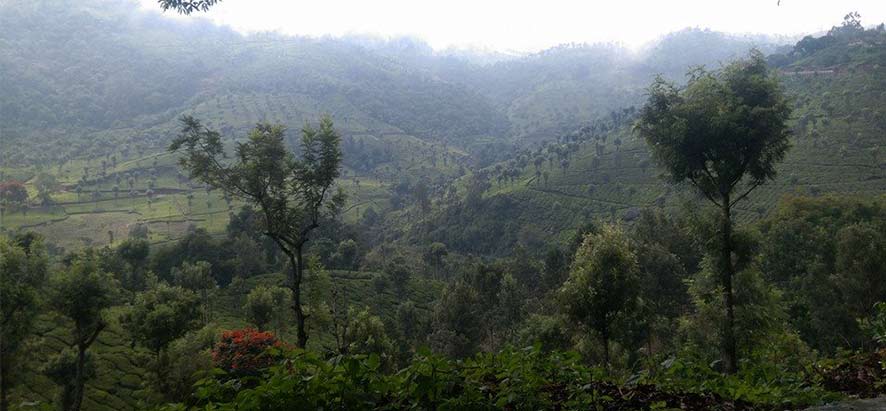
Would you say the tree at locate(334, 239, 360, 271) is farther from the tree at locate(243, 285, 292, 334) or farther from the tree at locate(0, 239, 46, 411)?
the tree at locate(0, 239, 46, 411)

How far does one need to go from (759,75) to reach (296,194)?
15543mm

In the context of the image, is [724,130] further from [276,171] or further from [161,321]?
[161,321]

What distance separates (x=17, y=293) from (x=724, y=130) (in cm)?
2607

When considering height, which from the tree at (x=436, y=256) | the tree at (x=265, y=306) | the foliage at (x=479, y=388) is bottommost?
the tree at (x=436, y=256)

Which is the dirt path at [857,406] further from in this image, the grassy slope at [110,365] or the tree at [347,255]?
the tree at [347,255]

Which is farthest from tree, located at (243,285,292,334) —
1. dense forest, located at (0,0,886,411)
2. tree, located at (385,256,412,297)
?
tree, located at (385,256,412,297)

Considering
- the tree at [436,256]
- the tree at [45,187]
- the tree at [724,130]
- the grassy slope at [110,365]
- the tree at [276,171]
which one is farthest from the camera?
the tree at [45,187]

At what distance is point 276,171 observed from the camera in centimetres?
1844

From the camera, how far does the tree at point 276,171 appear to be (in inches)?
713

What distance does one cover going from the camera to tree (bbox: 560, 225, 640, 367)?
59.5ft

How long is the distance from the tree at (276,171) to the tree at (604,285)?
29.9 feet

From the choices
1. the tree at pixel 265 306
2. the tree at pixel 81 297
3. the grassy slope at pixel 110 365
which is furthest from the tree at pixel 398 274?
the tree at pixel 81 297

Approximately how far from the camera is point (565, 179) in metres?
146

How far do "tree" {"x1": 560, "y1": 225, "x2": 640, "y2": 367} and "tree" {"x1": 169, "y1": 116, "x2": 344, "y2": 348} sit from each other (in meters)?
9.12
